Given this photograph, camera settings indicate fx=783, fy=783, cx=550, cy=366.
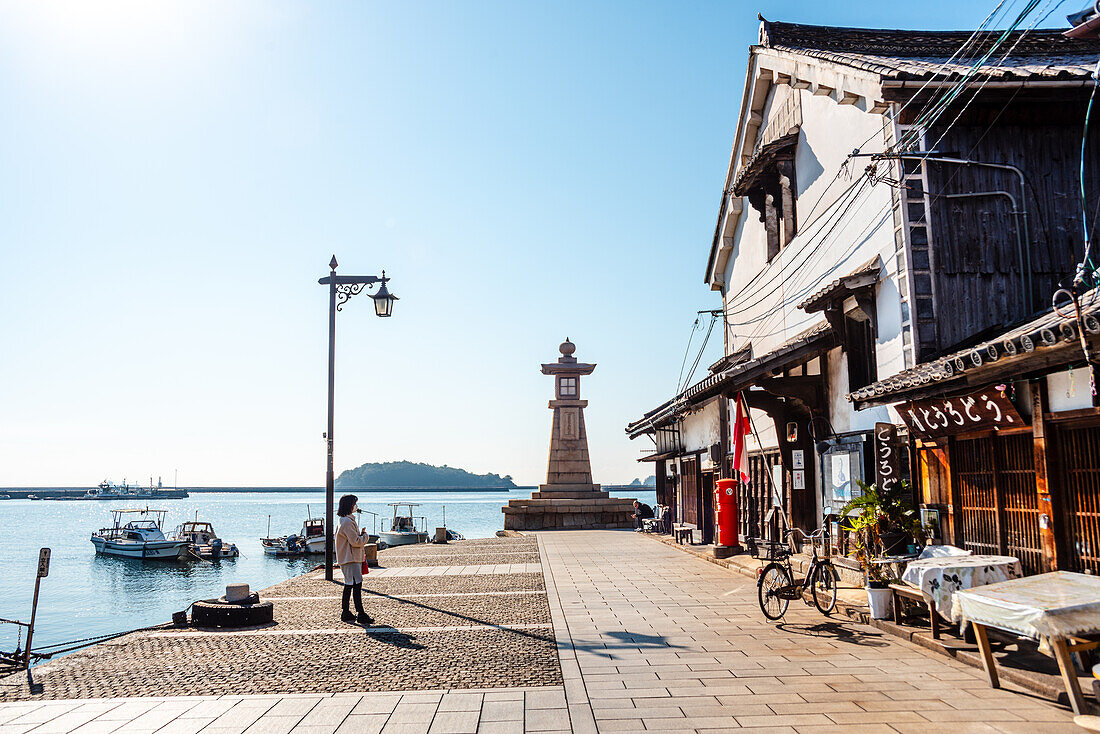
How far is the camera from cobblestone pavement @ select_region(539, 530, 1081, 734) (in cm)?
563

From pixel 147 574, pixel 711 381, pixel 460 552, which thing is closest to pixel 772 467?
pixel 711 381

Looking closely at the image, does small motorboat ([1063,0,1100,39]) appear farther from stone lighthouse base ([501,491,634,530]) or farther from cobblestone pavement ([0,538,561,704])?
stone lighthouse base ([501,491,634,530])

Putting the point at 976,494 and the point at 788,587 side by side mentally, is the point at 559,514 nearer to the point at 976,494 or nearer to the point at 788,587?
the point at 788,587

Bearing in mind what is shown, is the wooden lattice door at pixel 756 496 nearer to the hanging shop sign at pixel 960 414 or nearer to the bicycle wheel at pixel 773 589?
the bicycle wheel at pixel 773 589

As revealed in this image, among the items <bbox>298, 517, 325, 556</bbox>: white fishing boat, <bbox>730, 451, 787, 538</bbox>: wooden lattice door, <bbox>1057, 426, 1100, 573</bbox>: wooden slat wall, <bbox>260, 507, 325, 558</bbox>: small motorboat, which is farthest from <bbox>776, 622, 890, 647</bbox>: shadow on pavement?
<bbox>260, 507, 325, 558</bbox>: small motorboat

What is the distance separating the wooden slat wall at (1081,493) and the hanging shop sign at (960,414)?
52cm

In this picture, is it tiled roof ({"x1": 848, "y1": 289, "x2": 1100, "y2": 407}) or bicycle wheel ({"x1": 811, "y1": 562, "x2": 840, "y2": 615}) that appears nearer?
tiled roof ({"x1": 848, "y1": 289, "x2": 1100, "y2": 407})

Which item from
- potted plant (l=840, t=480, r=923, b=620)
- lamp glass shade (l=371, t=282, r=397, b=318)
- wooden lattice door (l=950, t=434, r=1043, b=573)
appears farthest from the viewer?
lamp glass shade (l=371, t=282, r=397, b=318)

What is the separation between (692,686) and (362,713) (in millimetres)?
2746

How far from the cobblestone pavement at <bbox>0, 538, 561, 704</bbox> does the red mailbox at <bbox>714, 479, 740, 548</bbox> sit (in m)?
5.90

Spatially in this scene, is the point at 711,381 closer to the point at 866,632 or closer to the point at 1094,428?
the point at 866,632

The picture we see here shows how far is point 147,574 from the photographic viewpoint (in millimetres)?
41531

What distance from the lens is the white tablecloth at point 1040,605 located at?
205 inches

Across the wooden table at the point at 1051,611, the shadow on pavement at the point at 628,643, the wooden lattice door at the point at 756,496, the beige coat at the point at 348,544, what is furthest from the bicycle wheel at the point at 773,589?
the wooden lattice door at the point at 756,496
